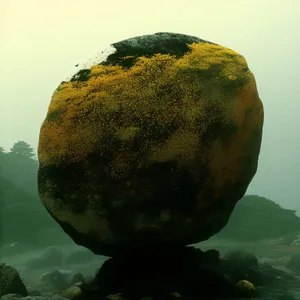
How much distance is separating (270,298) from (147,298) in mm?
2623

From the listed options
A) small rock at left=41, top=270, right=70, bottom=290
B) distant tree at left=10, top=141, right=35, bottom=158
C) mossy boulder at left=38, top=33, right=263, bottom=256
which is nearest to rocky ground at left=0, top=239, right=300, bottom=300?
small rock at left=41, top=270, right=70, bottom=290

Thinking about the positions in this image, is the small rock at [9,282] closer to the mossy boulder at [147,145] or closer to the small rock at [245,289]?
the mossy boulder at [147,145]

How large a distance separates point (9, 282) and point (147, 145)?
4579 mm

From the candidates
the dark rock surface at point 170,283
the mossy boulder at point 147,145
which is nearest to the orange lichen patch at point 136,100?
the mossy boulder at point 147,145

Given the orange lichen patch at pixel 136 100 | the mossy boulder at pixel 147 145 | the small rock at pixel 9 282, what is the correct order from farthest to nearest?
1. the small rock at pixel 9 282
2. the orange lichen patch at pixel 136 100
3. the mossy boulder at pixel 147 145

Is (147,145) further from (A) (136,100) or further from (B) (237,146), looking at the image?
(B) (237,146)

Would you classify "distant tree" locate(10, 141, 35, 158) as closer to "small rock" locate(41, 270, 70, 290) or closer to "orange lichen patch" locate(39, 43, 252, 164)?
"small rock" locate(41, 270, 70, 290)

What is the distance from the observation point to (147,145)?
8.08 m

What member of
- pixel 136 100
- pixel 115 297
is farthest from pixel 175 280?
pixel 136 100

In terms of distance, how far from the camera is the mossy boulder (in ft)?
26.7

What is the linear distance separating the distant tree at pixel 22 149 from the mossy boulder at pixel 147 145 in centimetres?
2831

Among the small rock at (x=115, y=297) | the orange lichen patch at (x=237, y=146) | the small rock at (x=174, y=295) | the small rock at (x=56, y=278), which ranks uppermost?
the orange lichen patch at (x=237, y=146)

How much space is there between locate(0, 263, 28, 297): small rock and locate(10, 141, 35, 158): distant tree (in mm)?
27348

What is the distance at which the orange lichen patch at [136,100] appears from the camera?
8234 mm
